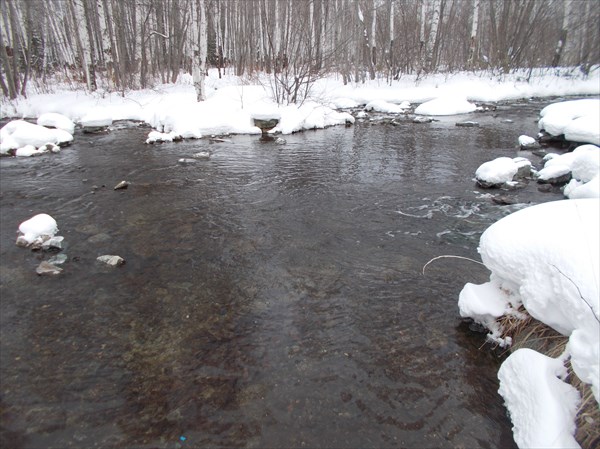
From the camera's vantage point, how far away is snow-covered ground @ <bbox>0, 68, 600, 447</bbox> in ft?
7.50

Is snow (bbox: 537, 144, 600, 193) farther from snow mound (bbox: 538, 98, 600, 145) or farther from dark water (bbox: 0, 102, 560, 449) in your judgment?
snow mound (bbox: 538, 98, 600, 145)

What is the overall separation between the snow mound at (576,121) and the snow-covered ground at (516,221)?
3 centimetres

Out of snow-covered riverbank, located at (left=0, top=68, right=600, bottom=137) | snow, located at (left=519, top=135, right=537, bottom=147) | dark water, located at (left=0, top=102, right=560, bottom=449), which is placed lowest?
dark water, located at (left=0, top=102, right=560, bottom=449)

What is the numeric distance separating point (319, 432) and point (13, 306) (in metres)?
3.26

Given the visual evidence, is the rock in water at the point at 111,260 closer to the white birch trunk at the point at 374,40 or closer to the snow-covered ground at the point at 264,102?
the snow-covered ground at the point at 264,102

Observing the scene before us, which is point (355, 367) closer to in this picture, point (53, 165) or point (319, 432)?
point (319, 432)

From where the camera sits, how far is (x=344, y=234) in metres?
5.32

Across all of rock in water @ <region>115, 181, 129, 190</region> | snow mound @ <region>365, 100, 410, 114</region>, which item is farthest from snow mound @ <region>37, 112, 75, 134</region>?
snow mound @ <region>365, 100, 410, 114</region>

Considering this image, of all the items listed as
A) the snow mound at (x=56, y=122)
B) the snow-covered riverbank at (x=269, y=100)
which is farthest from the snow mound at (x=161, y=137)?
the snow mound at (x=56, y=122)

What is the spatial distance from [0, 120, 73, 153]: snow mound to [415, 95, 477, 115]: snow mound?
1285 centimetres

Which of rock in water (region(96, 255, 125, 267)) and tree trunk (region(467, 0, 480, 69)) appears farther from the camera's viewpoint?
tree trunk (region(467, 0, 480, 69))

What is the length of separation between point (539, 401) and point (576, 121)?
990 centimetres

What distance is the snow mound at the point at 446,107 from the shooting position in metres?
15.1

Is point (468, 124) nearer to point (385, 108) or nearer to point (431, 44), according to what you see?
point (385, 108)
